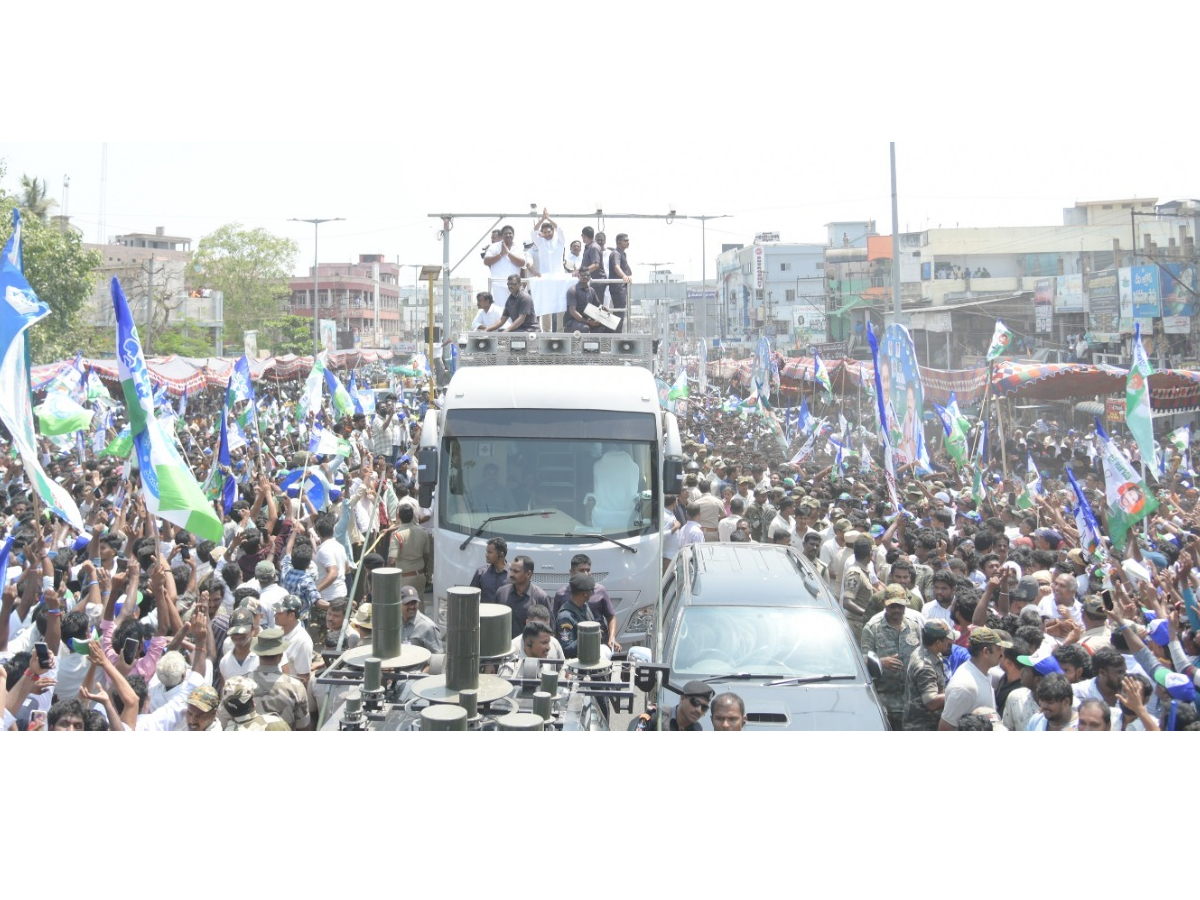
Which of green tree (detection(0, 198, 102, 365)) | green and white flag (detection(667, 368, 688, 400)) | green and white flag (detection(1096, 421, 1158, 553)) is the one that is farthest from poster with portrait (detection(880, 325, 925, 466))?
green tree (detection(0, 198, 102, 365))

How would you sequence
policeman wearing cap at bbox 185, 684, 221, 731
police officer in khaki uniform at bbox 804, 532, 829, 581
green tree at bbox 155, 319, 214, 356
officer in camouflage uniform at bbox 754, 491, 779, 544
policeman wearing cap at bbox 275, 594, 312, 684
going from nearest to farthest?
policeman wearing cap at bbox 185, 684, 221, 731 < policeman wearing cap at bbox 275, 594, 312, 684 < police officer in khaki uniform at bbox 804, 532, 829, 581 < officer in camouflage uniform at bbox 754, 491, 779, 544 < green tree at bbox 155, 319, 214, 356

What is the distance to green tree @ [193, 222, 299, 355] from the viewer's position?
47844mm

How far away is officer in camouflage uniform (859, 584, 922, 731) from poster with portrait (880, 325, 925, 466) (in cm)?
543

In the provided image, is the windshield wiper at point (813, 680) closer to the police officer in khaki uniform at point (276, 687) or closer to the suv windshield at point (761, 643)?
the suv windshield at point (761, 643)

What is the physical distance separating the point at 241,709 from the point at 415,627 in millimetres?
2220

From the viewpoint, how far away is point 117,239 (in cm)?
7231

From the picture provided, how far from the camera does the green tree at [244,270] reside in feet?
157

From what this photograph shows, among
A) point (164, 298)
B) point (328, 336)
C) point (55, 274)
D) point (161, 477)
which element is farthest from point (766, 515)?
point (164, 298)

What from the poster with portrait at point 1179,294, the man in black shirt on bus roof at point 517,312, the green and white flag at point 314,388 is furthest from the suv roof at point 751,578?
the poster with portrait at point 1179,294

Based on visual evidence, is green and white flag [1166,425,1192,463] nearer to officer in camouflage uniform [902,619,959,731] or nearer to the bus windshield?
the bus windshield

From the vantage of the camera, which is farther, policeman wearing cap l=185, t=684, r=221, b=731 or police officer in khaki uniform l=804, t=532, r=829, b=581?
police officer in khaki uniform l=804, t=532, r=829, b=581

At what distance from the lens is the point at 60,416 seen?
1422 centimetres

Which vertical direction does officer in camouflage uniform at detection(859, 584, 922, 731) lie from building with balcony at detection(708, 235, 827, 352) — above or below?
below

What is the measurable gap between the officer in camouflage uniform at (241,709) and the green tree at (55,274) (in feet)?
77.1
